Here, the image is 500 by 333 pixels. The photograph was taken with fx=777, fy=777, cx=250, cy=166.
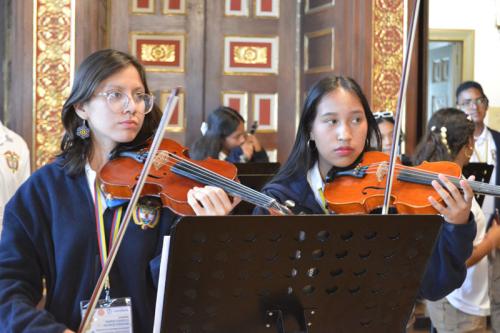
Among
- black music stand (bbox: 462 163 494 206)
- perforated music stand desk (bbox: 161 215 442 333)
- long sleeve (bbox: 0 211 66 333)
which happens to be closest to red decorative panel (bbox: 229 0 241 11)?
black music stand (bbox: 462 163 494 206)

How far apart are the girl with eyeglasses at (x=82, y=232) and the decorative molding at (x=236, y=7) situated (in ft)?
12.8

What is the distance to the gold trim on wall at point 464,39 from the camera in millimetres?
6371

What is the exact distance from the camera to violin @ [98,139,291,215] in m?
1.92

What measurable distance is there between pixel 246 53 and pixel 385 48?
1132mm

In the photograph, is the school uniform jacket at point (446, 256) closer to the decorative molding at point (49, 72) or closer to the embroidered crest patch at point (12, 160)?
the embroidered crest patch at point (12, 160)

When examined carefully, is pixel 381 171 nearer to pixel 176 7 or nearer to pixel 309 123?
pixel 309 123

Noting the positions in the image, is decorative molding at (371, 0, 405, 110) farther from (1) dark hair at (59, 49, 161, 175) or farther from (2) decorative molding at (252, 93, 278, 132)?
(1) dark hair at (59, 49, 161, 175)

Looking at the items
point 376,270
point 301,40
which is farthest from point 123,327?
point 301,40

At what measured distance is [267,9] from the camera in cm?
577

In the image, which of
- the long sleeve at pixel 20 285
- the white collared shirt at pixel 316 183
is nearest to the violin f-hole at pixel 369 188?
the white collared shirt at pixel 316 183

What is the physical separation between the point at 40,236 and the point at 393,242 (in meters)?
0.82

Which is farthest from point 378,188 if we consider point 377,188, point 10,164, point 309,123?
point 10,164

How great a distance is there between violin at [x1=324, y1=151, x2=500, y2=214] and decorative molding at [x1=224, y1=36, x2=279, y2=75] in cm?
360

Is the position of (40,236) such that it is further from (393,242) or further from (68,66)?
(68,66)
